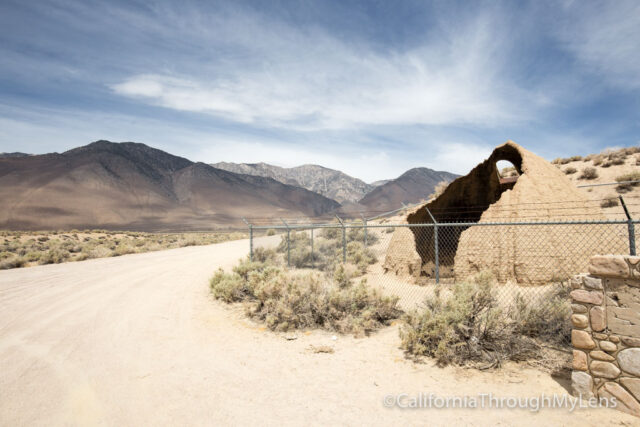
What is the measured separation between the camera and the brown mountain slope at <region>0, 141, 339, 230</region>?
221ft

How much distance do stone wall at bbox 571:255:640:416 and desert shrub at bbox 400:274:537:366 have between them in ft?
4.04

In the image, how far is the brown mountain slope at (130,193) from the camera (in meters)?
67.4

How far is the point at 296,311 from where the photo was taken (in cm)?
774

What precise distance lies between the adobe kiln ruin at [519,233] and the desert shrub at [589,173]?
15.1 metres

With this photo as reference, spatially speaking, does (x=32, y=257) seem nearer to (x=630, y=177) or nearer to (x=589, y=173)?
(x=630, y=177)

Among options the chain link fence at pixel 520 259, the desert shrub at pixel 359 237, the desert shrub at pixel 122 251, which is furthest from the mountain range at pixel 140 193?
the chain link fence at pixel 520 259

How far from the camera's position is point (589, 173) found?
22203 mm

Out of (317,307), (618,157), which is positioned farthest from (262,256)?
(618,157)

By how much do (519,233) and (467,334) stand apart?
4269mm

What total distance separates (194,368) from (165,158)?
381ft

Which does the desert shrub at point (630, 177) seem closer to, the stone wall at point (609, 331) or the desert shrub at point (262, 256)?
the desert shrub at point (262, 256)

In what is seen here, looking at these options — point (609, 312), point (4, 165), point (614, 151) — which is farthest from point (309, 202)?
point (609, 312)

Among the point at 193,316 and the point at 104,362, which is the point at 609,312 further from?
the point at 193,316

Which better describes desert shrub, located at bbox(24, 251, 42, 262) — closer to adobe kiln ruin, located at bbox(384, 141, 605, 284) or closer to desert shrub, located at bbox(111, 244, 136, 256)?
desert shrub, located at bbox(111, 244, 136, 256)
